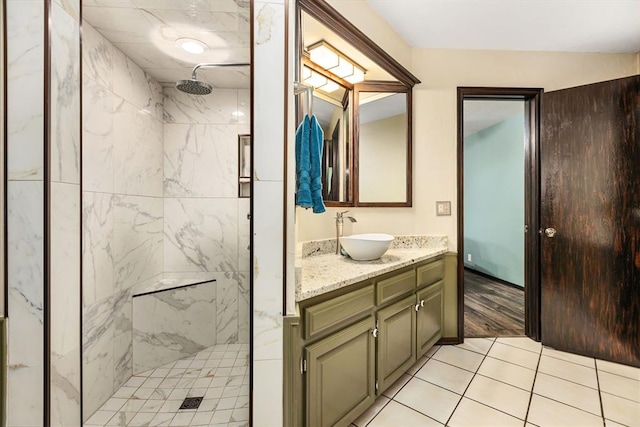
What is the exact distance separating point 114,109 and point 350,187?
5.04 ft

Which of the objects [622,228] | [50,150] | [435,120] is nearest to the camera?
[50,150]

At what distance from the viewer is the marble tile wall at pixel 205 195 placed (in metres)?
1.48

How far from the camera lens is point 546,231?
2230mm

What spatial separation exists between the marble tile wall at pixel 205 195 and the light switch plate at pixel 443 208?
1721 mm

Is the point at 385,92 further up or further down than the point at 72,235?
further up

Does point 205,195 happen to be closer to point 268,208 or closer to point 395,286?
point 268,208

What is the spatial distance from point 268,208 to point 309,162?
340mm

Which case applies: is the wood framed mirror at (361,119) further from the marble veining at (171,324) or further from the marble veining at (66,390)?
the marble veining at (66,390)

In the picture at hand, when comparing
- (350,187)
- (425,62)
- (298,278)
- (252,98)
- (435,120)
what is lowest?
(298,278)

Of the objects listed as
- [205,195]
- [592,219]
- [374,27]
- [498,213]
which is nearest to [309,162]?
[205,195]

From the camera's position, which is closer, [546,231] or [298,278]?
[298,278]

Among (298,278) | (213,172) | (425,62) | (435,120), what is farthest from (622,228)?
(213,172)

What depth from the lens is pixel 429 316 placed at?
1987 mm

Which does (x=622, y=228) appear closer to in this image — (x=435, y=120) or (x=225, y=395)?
(x=435, y=120)
